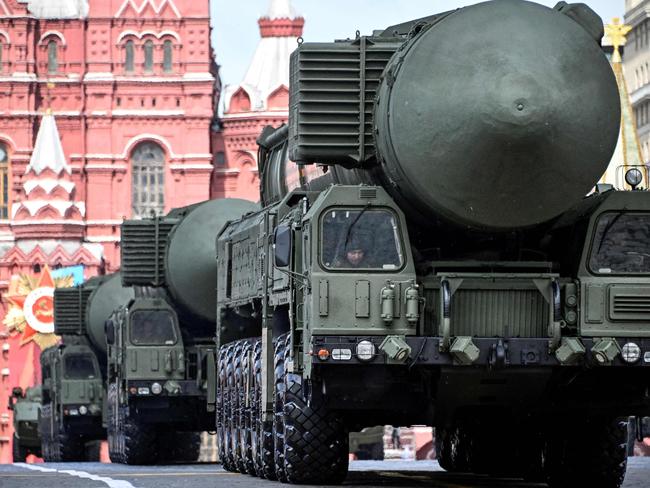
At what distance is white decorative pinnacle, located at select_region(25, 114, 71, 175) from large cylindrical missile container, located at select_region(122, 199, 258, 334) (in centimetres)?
8146

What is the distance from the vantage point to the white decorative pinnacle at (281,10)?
4895 inches

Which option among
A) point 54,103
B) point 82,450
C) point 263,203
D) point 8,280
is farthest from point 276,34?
point 263,203

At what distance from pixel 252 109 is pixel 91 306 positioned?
74702 mm

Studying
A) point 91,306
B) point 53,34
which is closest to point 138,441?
point 91,306

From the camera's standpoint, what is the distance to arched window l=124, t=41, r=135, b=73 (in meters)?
117

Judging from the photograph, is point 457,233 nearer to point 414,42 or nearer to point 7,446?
point 414,42

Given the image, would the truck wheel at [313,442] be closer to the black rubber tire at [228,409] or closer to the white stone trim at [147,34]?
the black rubber tire at [228,409]

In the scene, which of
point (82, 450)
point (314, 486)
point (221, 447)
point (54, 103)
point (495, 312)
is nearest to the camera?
point (495, 312)

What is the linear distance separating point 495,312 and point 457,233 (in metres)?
0.71

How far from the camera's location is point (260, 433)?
22234 millimetres

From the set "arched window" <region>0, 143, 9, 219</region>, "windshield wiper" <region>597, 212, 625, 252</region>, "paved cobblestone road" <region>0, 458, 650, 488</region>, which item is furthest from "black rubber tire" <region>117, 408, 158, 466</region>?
"arched window" <region>0, 143, 9, 219</region>

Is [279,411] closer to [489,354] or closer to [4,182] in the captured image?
[489,354]

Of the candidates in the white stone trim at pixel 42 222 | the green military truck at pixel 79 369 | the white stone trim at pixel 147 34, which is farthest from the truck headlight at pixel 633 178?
the white stone trim at pixel 147 34

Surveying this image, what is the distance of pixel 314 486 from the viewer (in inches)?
741
